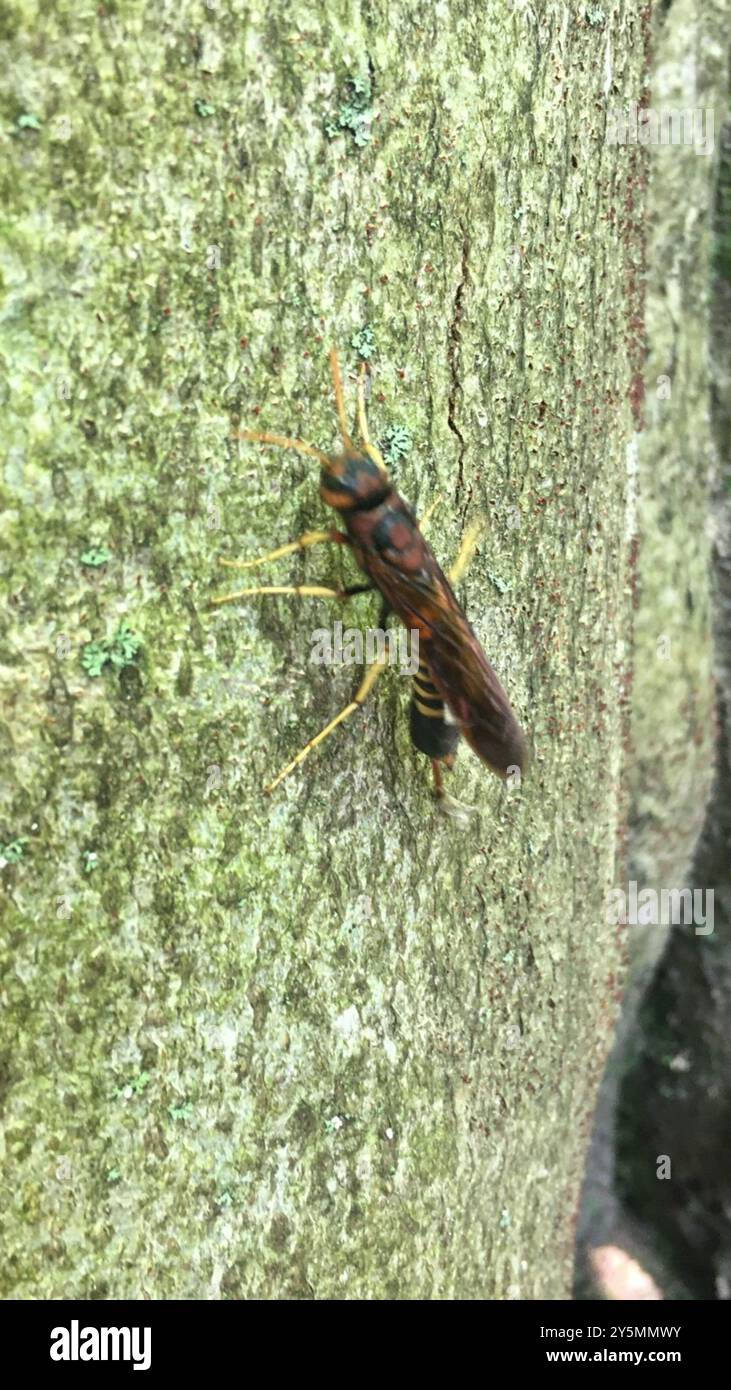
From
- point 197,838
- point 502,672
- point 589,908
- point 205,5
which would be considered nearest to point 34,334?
point 205,5

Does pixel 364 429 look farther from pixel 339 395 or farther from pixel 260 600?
pixel 260 600

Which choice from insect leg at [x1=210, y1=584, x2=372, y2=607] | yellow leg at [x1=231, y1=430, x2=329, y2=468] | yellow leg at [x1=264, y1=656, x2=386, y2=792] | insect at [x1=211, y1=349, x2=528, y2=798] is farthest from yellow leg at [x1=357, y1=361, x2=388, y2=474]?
yellow leg at [x1=264, y1=656, x2=386, y2=792]

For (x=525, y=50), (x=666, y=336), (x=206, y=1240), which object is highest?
(x=666, y=336)

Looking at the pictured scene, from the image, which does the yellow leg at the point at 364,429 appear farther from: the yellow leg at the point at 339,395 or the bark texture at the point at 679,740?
the bark texture at the point at 679,740

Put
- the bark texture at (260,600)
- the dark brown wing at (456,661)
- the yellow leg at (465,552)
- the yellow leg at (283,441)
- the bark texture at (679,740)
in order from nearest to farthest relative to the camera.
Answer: the bark texture at (260,600)
the yellow leg at (283,441)
the dark brown wing at (456,661)
the yellow leg at (465,552)
the bark texture at (679,740)

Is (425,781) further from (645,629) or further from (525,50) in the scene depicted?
(645,629)

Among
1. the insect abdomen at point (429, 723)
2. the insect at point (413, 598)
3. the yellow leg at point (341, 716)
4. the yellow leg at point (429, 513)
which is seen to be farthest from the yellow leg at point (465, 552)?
the yellow leg at point (341, 716)

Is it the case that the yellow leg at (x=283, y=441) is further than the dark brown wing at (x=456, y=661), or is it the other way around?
the dark brown wing at (x=456, y=661)
